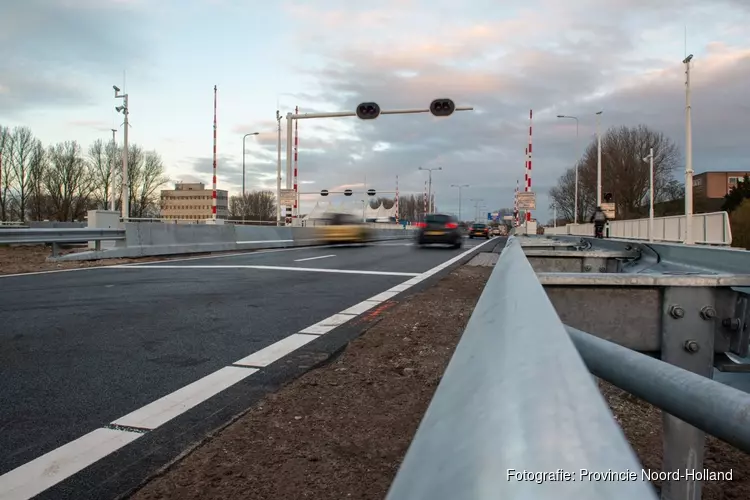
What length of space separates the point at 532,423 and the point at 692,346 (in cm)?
205

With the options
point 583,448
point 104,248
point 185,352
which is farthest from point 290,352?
point 104,248

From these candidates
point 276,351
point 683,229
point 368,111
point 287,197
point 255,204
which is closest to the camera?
point 276,351

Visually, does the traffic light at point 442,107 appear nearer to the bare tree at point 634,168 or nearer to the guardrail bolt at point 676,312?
the guardrail bolt at point 676,312

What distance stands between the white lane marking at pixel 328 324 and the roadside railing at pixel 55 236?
9.18 metres

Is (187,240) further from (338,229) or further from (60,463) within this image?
(60,463)

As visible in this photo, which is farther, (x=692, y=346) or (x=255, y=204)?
(x=255, y=204)

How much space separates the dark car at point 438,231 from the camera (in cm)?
2527

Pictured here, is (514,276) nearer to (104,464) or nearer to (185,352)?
(104,464)

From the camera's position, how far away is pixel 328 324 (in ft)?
19.7

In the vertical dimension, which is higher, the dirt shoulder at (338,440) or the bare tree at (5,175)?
the bare tree at (5,175)

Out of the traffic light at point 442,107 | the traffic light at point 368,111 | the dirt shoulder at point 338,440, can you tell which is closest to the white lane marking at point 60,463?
the dirt shoulder at point 338,440

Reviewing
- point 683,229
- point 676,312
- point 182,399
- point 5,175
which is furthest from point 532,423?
point 5,175

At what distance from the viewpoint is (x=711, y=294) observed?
235cm

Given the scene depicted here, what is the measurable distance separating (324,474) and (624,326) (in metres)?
1.60
